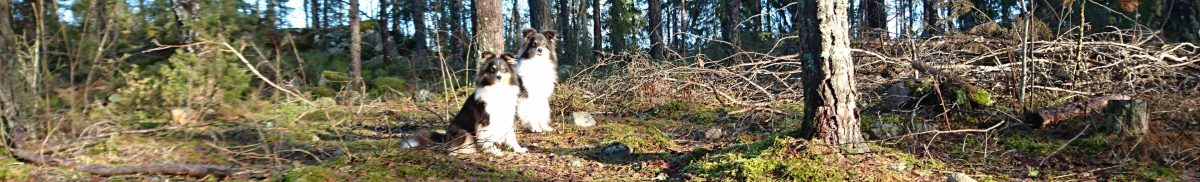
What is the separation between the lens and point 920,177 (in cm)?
497

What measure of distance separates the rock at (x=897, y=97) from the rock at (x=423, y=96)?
6.71m

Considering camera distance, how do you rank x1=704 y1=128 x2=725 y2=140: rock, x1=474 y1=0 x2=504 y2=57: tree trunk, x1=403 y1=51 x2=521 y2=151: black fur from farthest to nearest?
x1=474 y1=0 x2=504 y2=57: tree trunk
x1=704 y1=128 x2=725 y2=140: rock
x1=403 y1=51 x2=521 y2=151: black fur

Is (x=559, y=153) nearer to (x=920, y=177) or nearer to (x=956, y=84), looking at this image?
(x=920, y=177)

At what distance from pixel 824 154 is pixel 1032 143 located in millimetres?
1975

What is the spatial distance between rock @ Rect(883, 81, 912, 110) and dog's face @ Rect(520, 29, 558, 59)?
11.5ft

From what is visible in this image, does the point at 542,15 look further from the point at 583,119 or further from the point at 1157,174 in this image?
the point at 1157,174

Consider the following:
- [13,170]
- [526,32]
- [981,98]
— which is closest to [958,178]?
[981,98]

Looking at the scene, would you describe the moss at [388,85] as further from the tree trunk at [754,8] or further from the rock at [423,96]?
the tree trunk at [754,8]

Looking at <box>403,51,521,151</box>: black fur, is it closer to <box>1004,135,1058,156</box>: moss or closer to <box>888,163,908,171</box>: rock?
<box>888,163,908,171</box>: rock

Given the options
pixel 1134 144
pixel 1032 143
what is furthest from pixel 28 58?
pixel 1134 144

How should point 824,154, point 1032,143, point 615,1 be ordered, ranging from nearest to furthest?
point 824,154, point 1032,143, point 615,1

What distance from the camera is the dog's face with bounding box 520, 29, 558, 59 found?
319 inches

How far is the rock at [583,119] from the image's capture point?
834 cm

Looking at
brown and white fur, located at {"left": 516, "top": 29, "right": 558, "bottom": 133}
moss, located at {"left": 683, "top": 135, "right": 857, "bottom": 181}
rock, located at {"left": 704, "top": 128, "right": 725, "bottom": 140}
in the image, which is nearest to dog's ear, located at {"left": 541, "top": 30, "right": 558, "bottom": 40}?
brown and white fur, located at {"left": 516, "top": 29, "right": 558, "bottom": 133}
